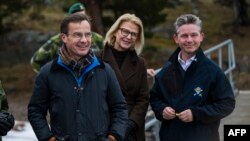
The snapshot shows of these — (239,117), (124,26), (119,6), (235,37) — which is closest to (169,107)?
(124,26)

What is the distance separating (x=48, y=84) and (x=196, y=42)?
1.01m

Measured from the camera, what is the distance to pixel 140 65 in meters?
3.87

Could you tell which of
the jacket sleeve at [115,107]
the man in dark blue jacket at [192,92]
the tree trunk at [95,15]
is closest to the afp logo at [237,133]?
the man in dark blue jacket at [192,92]

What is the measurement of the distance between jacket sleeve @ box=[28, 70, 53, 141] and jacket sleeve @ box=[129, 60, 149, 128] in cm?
75

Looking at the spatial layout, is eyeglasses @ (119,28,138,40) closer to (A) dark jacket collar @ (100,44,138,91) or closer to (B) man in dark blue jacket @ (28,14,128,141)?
(A) dark jacket collar @ (100,44,138,91)

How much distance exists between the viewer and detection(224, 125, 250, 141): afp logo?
3910mm

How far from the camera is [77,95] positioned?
3129 mm

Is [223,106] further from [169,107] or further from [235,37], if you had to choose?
[235,37]

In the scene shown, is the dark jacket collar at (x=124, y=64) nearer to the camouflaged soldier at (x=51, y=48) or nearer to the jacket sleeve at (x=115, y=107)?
the jacket sleeve at (x=115, y=107)

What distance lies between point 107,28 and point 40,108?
1440 centimetres

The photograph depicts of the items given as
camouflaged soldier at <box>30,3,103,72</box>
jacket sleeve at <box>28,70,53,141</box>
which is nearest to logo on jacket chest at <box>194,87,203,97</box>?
jacket sleeve at <box>28,70,53,141</box>

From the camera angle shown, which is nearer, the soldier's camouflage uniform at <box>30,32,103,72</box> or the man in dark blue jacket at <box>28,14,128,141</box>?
the man in dark blue jacket at <box>28,14,128,141</box>

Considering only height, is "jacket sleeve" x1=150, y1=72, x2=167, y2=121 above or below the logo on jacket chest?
below

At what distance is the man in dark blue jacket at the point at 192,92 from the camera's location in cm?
346
